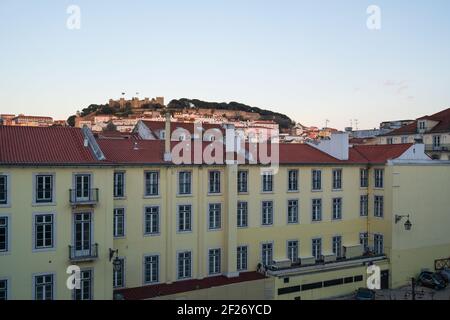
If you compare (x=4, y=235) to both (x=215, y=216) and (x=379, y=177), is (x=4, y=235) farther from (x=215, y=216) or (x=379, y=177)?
(x=379, y=177)

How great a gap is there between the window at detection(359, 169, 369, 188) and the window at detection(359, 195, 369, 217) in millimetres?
831

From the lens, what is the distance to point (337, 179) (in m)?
32.2

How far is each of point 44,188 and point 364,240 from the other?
74.4 ft

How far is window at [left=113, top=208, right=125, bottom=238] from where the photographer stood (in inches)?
958

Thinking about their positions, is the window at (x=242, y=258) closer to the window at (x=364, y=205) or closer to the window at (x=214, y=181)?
the window at (x=214, y=181)

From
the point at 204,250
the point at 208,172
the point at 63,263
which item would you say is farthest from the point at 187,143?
the point at 63,263

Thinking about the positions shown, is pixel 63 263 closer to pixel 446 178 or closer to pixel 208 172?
pixel 208 172

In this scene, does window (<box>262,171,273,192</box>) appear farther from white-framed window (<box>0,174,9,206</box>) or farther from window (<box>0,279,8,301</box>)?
window (<box>0,279,8,301</box>)

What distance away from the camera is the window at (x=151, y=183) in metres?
25.2

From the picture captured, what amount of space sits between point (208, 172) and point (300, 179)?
22.7ft

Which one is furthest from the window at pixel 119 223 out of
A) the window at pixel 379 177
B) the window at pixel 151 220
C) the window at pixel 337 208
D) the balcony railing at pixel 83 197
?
the window at pixel 379 177

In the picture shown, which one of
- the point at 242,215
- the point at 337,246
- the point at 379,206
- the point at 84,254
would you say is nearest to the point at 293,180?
the point at 242,215

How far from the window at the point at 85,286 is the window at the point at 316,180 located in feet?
52.6

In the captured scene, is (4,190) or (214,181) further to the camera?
(214,181)
